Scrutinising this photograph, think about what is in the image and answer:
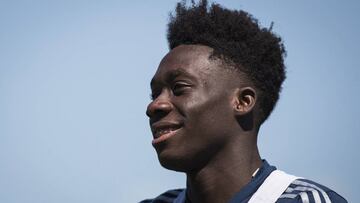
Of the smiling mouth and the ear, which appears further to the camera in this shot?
the ear

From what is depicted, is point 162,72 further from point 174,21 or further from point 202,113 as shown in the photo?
point 174,21

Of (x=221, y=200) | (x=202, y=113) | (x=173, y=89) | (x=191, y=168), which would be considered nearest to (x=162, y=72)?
(x=173, y=89)

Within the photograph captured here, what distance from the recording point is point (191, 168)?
173 inches

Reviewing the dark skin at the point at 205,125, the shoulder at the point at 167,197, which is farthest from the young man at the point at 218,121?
the shoulder at the point at 167,197

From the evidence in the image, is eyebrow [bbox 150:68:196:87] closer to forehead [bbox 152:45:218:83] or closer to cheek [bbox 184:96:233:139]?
forehead [bbox 152:45:218:83]

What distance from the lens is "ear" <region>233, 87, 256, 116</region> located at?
4539 millimetres

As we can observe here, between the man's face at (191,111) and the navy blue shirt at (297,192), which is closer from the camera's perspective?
the navy blue shirt at (297,192)

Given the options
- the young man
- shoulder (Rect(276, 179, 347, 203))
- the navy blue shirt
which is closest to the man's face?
the young man

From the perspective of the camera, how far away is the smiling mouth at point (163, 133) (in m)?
4.38

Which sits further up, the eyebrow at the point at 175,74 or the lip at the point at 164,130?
the eyebrow at the point at 175,74

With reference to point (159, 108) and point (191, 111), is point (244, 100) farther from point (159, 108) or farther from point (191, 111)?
point (159, 108)

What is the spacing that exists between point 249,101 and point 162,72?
2.38 feet

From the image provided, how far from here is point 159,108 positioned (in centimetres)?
447

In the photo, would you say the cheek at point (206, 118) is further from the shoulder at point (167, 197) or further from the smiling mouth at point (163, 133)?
the shoulder at point (167, 197)
